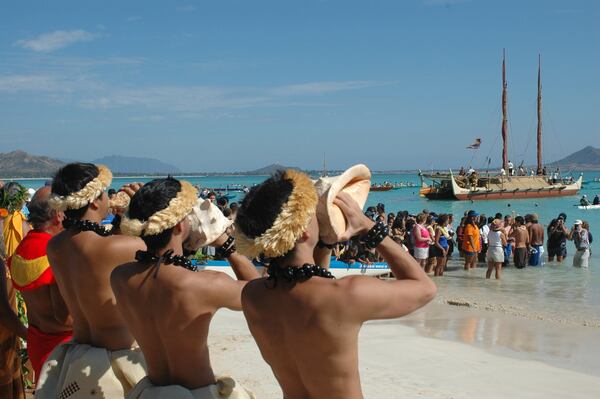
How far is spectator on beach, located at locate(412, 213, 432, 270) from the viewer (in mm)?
14484

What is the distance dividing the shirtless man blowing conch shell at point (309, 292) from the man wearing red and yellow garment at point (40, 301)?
6.80 feet

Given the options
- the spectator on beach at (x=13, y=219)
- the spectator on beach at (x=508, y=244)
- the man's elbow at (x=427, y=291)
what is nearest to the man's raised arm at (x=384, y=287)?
the man's elbow at (x=427, y=291)

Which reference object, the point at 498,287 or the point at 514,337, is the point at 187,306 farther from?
the point at 498,287

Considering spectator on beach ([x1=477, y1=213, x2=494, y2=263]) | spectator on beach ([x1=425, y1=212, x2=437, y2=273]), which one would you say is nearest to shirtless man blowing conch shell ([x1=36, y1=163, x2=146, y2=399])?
→ spectator on beach ([x1=425, y1=212, x2=437, y2=273])

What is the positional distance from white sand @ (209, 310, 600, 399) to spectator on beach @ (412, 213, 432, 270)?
545 cm

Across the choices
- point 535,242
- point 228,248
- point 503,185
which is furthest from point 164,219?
point 503,185

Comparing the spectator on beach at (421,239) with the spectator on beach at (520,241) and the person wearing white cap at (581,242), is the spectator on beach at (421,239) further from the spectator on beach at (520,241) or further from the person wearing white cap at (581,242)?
the person wearing white cap at (581,242)

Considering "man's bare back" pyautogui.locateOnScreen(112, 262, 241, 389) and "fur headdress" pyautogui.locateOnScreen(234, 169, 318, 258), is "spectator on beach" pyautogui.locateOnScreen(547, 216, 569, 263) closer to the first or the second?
"man's bare back" pyautogui.locateOnScreen(112, 262, 241, 389)

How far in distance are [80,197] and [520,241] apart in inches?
594

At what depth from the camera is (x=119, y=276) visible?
3188mm

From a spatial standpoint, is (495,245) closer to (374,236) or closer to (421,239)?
(421,239)

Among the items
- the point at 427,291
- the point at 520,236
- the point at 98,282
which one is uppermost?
the point at 427,291

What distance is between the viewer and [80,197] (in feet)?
12.5

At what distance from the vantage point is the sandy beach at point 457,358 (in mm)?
6777
